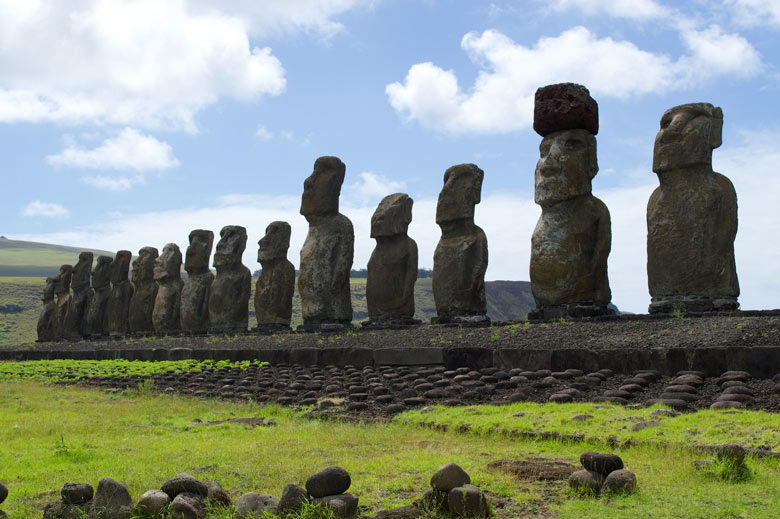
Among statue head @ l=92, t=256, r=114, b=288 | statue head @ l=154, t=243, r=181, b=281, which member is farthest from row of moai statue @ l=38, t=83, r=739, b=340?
statue head @ l=92, t=256, r=114, b=288

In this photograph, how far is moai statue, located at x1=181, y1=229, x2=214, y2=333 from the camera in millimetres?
21016

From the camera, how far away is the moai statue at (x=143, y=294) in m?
23.8

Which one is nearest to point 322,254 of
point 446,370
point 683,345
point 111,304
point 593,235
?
point 593,235

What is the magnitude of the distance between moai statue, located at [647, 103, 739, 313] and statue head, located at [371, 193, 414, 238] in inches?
210

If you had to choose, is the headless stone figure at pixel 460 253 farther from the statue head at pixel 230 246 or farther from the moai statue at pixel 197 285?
the moai statue at pixel 197 285

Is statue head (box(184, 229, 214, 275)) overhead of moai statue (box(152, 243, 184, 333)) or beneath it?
overhead

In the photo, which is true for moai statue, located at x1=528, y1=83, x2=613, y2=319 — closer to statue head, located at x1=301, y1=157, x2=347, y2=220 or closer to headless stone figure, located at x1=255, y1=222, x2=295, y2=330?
statue head, located at x1=301, y1=157, x2=347, y2=220

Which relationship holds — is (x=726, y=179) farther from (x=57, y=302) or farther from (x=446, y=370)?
(x=57, y=302)

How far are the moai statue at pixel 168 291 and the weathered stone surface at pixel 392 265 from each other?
31.6 feet

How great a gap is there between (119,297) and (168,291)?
3.89 meters

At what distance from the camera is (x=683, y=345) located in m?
7.36

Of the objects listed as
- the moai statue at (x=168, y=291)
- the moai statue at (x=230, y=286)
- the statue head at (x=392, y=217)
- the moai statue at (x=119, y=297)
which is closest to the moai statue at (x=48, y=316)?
the moai statue at (x=119, y=297)

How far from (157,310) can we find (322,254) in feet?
28.6

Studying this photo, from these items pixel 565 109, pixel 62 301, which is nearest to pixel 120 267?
pixel 62 301
